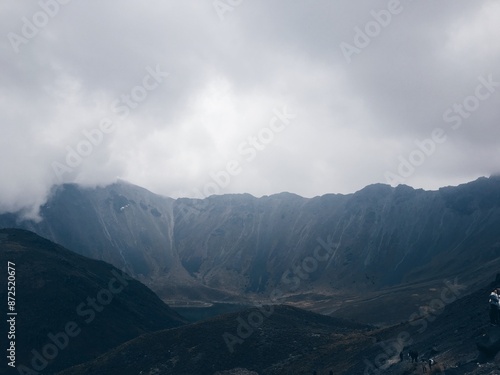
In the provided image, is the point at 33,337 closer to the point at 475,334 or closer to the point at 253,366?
the point at 253,366

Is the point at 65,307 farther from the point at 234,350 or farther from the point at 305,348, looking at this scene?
the point at 305,348

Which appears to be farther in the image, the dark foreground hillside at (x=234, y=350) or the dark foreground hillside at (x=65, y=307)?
the dark foreground hillside at (x=65, y=307)

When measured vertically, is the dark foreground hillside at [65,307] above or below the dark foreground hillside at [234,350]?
above

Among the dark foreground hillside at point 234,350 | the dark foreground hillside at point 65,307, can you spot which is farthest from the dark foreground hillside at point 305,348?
the dark foreground hillside at point 65,307

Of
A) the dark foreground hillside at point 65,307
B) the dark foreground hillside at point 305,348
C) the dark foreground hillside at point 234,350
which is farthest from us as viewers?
the dark foreground hillside at point 65,307

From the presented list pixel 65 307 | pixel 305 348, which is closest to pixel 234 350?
Result: pixel 305 348

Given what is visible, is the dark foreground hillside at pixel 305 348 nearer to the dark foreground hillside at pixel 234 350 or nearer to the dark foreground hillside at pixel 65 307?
the dark foreground hillside at pixel 234 350

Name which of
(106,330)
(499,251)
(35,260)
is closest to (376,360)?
(106,330)

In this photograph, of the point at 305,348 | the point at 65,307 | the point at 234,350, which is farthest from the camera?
the point at 65,307

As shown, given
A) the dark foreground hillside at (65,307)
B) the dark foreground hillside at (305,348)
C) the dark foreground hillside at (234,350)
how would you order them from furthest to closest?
the dark foreground hillside at (65,307)
the dark foreground hillside at (234,350)
the dark foreground hillside at (305,348)
